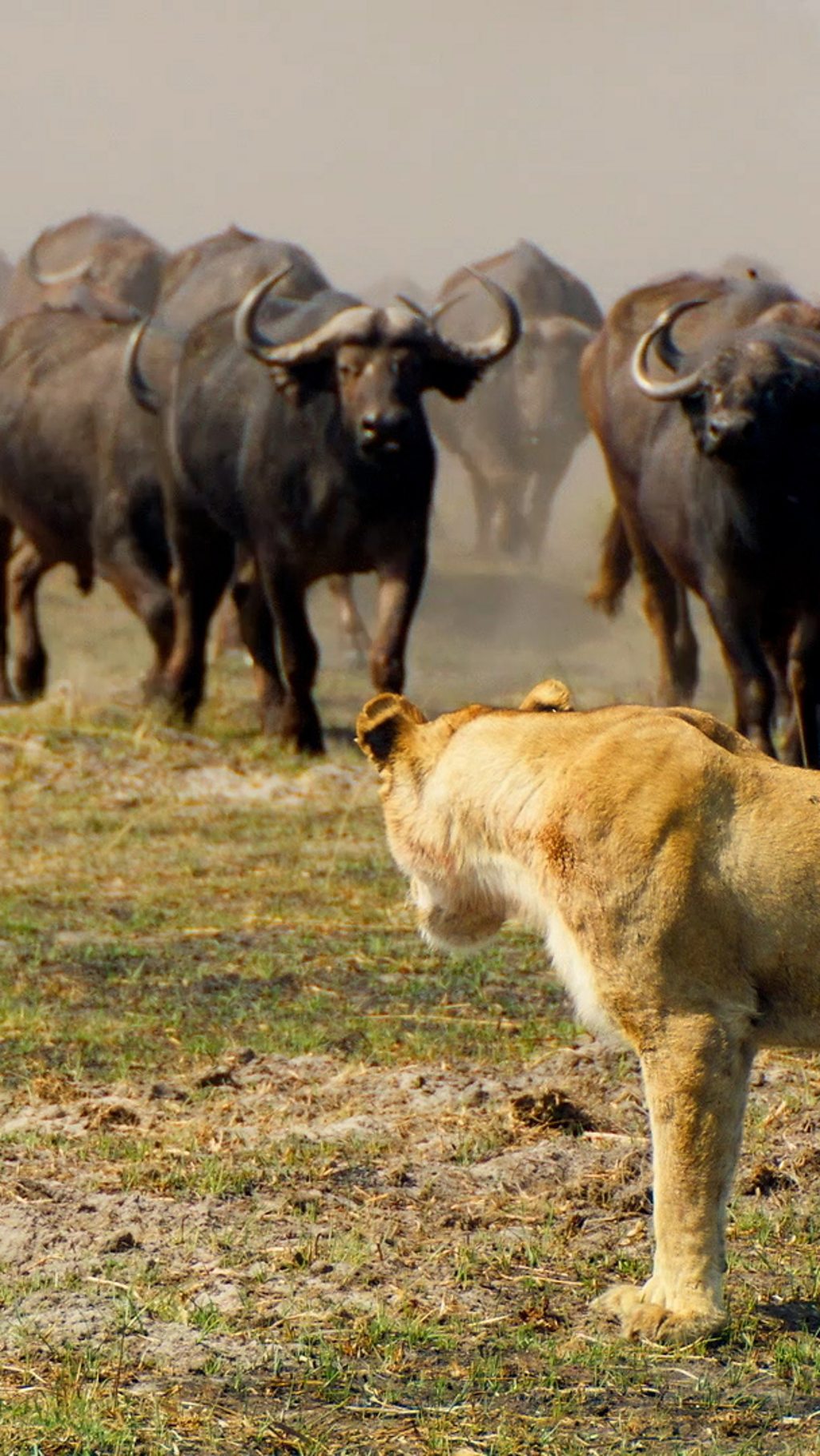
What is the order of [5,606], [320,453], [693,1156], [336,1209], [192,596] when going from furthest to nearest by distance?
[5,606] < [192,596] < [320,453] < [336,1209] < [693,1156]

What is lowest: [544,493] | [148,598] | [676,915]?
[544,493]

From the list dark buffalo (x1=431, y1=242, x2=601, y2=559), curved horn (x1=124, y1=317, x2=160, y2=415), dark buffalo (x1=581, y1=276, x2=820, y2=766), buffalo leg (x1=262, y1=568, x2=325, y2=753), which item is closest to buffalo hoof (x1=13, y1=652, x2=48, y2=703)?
curved horn (x1=124, y1=317, x2=160, y2=415)

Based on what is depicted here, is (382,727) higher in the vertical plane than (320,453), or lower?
higher

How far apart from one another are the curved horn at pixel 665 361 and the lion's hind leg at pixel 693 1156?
6.77m

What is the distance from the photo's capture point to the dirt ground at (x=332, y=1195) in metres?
3.58

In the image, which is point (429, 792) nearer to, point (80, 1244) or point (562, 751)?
point (562, 751)

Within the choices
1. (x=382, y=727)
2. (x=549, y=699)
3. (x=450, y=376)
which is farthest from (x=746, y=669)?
(x=382, y=727)

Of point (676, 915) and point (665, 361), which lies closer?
point (676, 915)

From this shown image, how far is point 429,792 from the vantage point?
13.2 feet

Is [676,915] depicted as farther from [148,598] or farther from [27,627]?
[27,627]

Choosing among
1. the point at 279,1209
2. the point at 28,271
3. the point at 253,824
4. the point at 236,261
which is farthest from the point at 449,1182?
the point at 28,271

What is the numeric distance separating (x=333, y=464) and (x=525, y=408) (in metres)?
15.7

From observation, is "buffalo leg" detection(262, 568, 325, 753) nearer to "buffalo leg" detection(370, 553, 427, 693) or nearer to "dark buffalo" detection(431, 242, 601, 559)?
"buffalo leg" detection(370, 553, 427, 693)

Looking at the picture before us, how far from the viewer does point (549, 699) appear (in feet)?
13.8
